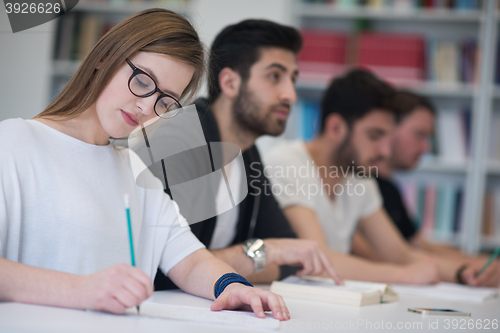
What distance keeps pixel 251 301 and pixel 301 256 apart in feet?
1.55

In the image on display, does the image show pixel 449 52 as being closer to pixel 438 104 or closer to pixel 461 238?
pixel 438 104

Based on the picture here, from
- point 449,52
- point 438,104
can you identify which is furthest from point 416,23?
point 438,104

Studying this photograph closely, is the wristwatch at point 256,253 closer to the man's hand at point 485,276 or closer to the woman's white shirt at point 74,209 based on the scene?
the woman's white shirt at point 74,209

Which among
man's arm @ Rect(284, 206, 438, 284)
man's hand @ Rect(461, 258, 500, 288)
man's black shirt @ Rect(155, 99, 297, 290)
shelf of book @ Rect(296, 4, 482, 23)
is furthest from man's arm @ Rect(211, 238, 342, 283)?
shelf of book @ Rect(296, 4, 482, 23)

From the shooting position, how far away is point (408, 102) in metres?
2.60

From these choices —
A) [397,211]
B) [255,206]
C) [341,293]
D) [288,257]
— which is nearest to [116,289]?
[341,293]

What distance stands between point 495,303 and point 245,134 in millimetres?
857

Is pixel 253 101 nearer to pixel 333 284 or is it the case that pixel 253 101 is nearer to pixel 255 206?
pixel 255 206

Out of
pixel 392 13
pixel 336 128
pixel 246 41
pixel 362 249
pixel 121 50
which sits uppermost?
pixel 392 13

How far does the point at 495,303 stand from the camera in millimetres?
1299

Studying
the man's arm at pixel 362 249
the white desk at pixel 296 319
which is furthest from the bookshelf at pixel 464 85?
the white desk at pixel 296 319

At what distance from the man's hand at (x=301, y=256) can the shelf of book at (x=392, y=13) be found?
181 centimetres

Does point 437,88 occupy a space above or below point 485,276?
above

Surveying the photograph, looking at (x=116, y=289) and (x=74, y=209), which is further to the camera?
(x=74, y=209)
